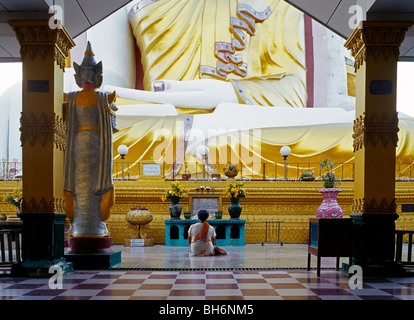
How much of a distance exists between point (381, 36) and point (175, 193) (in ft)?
14.5

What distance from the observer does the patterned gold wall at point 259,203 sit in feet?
28.6

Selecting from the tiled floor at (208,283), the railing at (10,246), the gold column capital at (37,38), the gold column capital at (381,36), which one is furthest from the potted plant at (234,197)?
the gold column capital at (37,38)

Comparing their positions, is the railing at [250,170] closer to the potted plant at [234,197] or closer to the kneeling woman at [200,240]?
the potted plant at [234,197]

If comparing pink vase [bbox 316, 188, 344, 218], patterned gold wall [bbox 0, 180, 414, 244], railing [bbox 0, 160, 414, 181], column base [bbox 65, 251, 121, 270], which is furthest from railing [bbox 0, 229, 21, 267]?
railing [bbox 0, 160, 414, 181]

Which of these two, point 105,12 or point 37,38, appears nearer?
point 37,38

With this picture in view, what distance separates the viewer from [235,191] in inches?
327

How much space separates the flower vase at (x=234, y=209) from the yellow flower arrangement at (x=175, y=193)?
0.80 m

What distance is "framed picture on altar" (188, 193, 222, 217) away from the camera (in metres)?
8.77

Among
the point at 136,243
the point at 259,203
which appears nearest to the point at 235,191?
the point at 259,203

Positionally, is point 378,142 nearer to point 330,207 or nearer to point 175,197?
point 330,207

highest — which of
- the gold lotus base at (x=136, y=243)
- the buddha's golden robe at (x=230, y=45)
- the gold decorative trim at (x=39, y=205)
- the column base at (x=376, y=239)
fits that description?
the buddha's golden robe at (x=230, y=45)
